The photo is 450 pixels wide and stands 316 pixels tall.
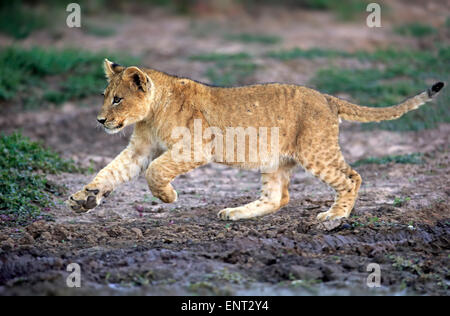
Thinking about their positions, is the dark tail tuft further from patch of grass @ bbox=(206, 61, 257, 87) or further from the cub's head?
patch of grass @ bbox=(206, 61, 257, 87)

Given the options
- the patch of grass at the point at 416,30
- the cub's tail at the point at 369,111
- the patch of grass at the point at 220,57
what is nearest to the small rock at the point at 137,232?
the cub's tail at the point at 369,111

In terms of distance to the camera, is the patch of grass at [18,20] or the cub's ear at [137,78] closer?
the cub's ear at [137,78]

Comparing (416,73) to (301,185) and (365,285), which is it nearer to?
(301,185)

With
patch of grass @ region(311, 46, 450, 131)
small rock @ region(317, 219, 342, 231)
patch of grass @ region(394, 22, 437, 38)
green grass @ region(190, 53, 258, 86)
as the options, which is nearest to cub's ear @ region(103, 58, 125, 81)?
small rock @ region(317, 219, 342, 231)

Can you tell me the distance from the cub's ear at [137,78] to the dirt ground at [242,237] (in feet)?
4.68

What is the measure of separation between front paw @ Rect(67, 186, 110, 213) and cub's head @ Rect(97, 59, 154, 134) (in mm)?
654

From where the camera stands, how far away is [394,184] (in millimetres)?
8328

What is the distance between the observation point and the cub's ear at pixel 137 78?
6477mm

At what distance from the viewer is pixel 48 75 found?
43.8 feet

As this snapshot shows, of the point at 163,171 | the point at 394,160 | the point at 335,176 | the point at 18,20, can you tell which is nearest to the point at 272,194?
the point at 335,176

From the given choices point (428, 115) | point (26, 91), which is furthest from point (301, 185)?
point (26, 91)

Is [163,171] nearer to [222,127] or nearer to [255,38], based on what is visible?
[222,127]

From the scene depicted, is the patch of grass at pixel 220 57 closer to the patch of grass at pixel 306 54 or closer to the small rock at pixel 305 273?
the patch of grass at pixel 306 54

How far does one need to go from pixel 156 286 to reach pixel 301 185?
4.44 metres
